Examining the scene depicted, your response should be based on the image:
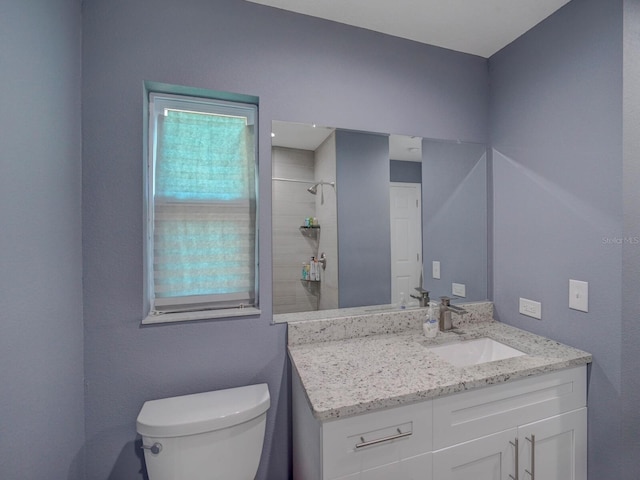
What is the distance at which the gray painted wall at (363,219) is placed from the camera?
1493 mm

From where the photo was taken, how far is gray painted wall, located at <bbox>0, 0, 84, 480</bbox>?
2.46 ft

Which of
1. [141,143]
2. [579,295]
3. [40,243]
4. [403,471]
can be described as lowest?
[403,471]

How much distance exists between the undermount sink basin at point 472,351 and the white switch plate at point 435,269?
1.29 ft

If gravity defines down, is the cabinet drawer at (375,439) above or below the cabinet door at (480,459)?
above

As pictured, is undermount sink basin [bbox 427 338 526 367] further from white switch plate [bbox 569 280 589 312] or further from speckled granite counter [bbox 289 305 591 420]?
white switch plate [bbox 569 280 589 312]

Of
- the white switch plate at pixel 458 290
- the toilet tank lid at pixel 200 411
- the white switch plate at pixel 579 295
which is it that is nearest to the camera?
the toilet tank lid at pixel 200 411

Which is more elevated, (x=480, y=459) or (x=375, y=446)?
(x=375, y=446)

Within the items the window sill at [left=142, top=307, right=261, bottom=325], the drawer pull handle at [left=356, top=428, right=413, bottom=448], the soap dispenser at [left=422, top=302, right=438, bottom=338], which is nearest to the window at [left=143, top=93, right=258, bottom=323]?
the window sill at [left=142, top=307, right=261, bottom=325]

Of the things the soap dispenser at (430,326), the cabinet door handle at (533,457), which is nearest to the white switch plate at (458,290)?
the soap dispenser at (430,326)

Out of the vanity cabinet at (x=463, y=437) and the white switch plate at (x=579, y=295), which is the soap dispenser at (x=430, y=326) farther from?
the white switch plate at (x=579, y=295)

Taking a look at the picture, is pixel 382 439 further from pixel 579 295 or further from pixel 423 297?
pixel 579 295

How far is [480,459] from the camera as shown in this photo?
106cm

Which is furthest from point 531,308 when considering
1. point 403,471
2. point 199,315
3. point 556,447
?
point 199,315

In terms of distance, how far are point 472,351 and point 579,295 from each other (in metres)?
0.53
